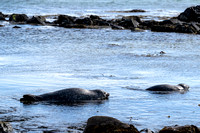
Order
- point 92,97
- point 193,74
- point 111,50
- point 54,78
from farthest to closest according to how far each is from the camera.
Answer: point 111,50
point 193,74
point 54,78
point 92,97

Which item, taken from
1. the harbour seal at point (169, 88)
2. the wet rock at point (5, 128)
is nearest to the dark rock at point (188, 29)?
the harbour seal at point (169, 88)

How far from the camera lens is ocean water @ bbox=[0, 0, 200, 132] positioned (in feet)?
29.0

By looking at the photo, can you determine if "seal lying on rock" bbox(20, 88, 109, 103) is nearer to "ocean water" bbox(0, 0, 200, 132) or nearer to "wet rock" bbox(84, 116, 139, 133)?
"ocean water" bbox(0, 0, 200, 132)

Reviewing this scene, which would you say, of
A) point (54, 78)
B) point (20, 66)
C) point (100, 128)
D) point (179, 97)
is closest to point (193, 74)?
point (179, 97)

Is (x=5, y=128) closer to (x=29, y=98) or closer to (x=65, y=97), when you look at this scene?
(x=29, y=98)

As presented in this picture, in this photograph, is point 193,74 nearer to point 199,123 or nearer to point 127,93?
point 127,93

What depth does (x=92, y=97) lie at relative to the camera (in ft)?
34.9

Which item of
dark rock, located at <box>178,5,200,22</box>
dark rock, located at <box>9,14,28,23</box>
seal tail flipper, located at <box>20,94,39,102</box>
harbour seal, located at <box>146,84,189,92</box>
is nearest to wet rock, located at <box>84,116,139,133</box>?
seal tail flipper, located at <box>20,94,39,102</box>

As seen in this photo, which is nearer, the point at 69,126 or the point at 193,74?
the point at 69,126

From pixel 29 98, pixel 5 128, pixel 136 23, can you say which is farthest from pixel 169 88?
pixel 136 23

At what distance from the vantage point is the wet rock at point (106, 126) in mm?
6742

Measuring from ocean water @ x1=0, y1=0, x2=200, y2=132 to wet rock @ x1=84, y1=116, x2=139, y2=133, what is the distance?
90 cm

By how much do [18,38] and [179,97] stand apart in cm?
1762

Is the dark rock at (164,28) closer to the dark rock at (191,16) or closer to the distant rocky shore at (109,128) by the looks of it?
the dark rock at (191,16)
